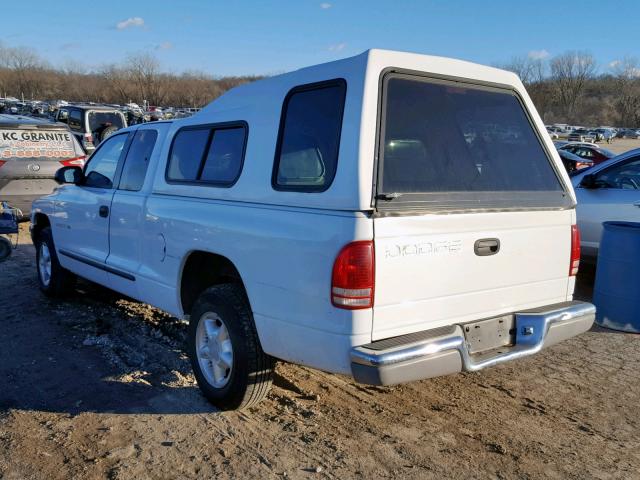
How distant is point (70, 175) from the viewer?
5551 mm

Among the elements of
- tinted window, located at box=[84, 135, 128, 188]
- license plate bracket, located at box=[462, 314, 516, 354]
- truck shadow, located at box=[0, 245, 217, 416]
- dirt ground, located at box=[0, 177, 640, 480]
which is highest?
tinted window, located at box=[84, 135, 128, 188]

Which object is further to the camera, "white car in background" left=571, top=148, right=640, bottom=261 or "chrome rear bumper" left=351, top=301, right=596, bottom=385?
"white car in background" left=571, top=148, right=640, bottom=261

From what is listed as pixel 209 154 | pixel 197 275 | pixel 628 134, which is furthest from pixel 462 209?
pixel 628 134

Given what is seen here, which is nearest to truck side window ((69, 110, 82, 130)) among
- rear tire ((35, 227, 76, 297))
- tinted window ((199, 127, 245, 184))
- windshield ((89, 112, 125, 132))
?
windshield ((89, 112, 125, 132))

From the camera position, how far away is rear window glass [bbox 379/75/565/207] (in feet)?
10.0

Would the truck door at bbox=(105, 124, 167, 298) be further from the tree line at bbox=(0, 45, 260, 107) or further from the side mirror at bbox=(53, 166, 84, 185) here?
the tree line at bbox=(0, 45, 260, 107)

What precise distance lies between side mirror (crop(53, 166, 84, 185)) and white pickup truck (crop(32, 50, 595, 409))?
1654 mm

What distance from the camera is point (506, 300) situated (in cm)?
337

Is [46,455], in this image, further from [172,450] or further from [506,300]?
[506,300]

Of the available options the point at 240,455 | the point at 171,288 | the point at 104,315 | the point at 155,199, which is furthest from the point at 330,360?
the point at 104,315

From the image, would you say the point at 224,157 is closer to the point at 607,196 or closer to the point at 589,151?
the point at 607,196

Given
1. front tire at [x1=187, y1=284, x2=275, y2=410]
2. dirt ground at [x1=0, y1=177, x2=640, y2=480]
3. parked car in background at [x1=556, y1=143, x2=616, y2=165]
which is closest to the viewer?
dirt ground at [x1=0, y1=177, x2=640, y2=480]

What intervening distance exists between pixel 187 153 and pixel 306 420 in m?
2.10

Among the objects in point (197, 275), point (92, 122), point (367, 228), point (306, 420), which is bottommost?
point (306, 420)
